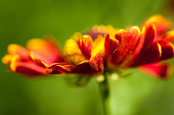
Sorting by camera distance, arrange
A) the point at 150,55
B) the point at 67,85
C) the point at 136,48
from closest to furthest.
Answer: the point at 150,55 → the point at 136,48 → the point at 67,85

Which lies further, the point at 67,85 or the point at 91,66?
the point at 67,85

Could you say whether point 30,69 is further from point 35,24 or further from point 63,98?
point 35,24

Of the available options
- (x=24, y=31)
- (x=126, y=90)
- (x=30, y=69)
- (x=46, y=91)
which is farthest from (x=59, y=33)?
(x=30, y=69)

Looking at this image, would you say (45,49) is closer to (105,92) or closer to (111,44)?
(105,92)

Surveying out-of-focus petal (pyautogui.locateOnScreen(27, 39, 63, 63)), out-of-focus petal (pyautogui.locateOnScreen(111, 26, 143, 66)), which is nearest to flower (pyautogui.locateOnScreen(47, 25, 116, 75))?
out-of-focus petal (pyautogui.locateOnScreen(111, 26, 143, 66))

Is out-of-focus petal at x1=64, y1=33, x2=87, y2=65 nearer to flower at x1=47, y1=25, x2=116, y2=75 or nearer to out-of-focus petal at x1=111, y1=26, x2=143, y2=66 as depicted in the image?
flower at x1=47, y1=25, x2=116, y2=75

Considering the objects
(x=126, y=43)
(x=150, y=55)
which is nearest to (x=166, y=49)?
(x=150, y=55)
